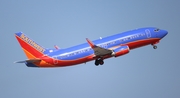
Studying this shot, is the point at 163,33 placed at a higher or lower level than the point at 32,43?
higher

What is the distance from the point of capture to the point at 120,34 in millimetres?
73000

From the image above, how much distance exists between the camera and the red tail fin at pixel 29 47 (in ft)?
235

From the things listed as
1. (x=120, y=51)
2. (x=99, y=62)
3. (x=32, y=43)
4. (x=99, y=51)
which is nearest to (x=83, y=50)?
(x=99, y=51)

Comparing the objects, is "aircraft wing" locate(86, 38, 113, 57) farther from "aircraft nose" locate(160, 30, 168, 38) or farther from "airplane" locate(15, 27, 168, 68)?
"aircraft nose" locate(160, 30, 168, 38)

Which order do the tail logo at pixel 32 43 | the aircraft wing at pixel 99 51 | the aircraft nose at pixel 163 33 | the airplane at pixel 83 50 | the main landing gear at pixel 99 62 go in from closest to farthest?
the aircraft wing at pixel 99 51 → the airplane at pixel 83 50 → the tail logo at pixel 32 43 → the main landing gear at pixel 99 62 → the aircraft nose at pixel 163 33

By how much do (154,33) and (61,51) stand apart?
21.7m

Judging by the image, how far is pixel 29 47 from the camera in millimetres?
72188

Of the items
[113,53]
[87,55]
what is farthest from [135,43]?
[87,55]

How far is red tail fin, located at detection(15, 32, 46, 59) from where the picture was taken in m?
71.6

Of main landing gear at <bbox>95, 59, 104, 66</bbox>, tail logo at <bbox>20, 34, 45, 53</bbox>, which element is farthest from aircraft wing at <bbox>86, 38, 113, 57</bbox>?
tail logo at <bbox>20, 34, 45, 53</bbox>

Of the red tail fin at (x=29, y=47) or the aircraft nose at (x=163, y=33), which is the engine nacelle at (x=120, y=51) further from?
the red tail fin at (x=29, y=47)

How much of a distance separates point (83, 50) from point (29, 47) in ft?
38.5

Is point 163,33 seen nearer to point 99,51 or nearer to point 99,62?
point 99,62

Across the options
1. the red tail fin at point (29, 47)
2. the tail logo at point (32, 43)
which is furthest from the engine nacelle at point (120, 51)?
the tail logo at point (32, 43)
